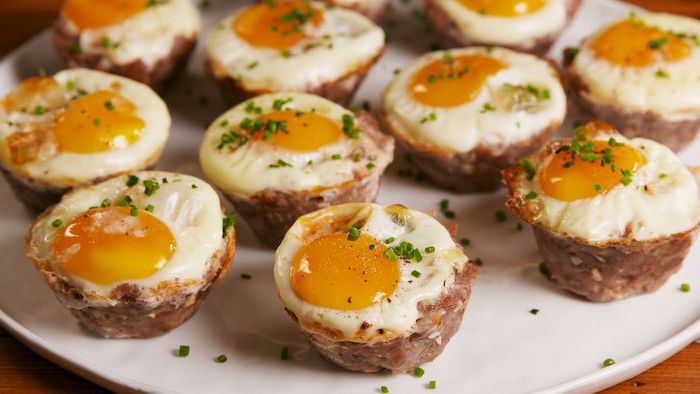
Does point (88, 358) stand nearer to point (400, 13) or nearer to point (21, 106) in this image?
point (21, 106)

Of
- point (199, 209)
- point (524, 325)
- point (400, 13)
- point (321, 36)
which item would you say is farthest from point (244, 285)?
point (400, 13)

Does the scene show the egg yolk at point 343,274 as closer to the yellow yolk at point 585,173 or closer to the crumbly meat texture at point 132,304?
the crumbly meat texture at point 132,304

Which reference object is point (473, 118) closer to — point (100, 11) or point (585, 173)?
point (585, 173)

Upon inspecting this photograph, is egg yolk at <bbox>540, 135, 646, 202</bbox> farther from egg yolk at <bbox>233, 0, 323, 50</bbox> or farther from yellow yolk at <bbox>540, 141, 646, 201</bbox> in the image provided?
egg yolk at <bbox>233, 0, 323, 50</bbox>

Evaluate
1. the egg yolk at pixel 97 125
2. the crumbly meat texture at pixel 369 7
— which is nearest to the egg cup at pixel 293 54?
the crumbly meat texture at pixel 369 7

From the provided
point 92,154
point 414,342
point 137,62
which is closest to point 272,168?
point 92,154

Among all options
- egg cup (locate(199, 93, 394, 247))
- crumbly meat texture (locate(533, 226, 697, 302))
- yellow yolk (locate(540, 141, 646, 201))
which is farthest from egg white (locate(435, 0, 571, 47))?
crumbly meat texture (locate(533, 226, 697, 302))
